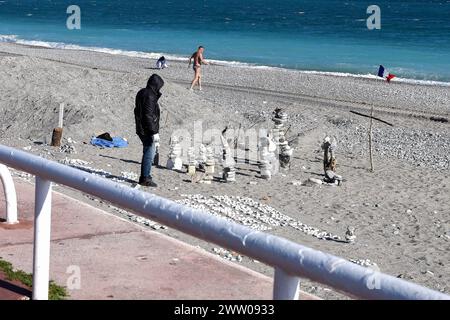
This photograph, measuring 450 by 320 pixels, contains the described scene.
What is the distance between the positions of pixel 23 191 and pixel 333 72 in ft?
110

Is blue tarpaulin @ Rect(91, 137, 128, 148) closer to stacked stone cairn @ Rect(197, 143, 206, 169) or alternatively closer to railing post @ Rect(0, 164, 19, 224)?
stacked stone cairn @ Rect(197, 143, 206, 169)

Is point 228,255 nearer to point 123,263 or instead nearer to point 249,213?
point 123,263

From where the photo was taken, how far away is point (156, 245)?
19.6 ft

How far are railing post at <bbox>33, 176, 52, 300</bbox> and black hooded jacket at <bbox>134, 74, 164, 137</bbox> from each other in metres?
7.64

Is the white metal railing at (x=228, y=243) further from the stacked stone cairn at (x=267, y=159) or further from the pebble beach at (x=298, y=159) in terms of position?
the stacked stone cairn at (x=267, y=159)

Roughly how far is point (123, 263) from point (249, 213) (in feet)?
21.0

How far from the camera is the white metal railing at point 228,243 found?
3.03 m

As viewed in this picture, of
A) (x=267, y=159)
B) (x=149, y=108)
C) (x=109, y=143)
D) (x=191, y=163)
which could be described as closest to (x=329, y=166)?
(x=267, y=159)

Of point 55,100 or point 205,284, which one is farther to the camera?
point 55,100

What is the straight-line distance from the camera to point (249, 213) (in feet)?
38.9

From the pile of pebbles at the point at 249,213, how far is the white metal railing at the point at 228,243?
6131 millimetres

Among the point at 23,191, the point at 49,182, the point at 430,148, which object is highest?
the point at 49,182

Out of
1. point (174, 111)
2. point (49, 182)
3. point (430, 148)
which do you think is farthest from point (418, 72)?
point (49, 182)
